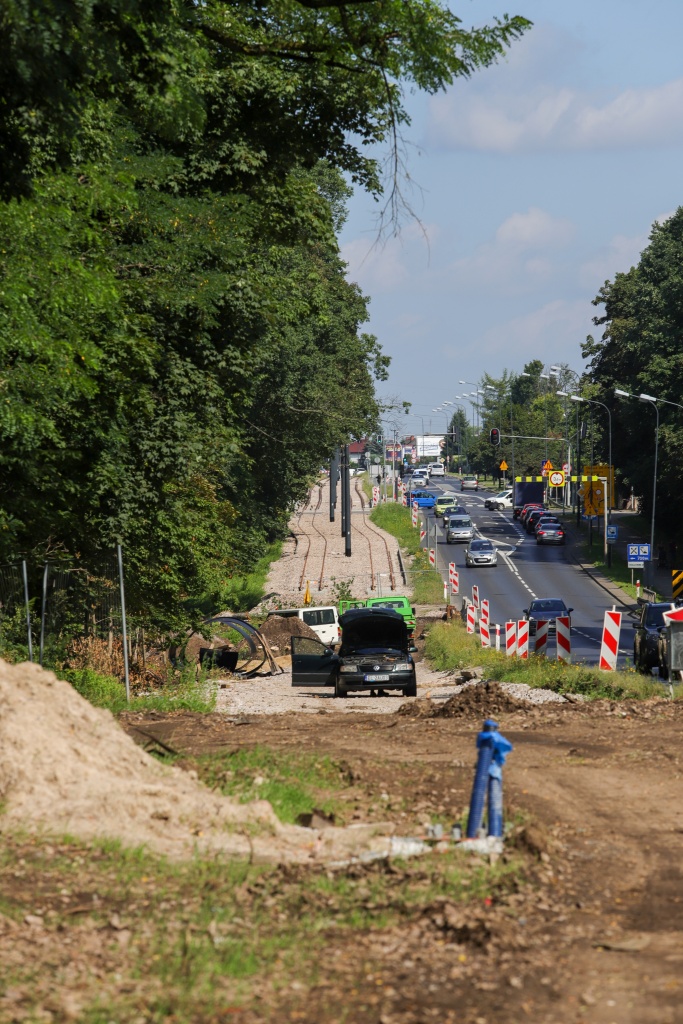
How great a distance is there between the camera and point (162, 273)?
72.4ft

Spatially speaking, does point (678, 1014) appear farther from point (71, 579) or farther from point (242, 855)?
point (71, 579)

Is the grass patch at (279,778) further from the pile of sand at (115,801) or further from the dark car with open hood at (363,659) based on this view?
the dark car with open hood at (363,659)

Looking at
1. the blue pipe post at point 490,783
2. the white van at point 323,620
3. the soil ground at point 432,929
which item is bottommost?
the white van at point 323,620

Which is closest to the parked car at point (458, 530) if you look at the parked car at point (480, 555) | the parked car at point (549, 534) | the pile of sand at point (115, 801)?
the parked car at point (549, 534)

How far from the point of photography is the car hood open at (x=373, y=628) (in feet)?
96.6

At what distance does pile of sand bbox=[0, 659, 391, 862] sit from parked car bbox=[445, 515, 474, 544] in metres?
75.9

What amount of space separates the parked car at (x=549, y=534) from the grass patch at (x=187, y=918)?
78.0 meters

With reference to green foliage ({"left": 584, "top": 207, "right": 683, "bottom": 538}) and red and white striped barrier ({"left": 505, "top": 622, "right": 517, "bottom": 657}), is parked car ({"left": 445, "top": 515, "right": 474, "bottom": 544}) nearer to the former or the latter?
green foliage ({"left": 584, "top": 207, "right": 683, "bottom": 538})

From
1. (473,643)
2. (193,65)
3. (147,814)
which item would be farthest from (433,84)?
(473,643)

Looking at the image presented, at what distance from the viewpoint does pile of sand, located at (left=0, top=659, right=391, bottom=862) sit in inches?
363

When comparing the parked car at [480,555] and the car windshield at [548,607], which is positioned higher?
the car windshield at [548,607]

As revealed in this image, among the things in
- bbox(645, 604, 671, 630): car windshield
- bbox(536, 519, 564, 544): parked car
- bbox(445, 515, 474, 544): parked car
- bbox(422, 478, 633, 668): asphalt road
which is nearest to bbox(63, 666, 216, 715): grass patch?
bbox(645, 604, 671, 630): car windshield

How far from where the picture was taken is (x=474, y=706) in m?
19.6

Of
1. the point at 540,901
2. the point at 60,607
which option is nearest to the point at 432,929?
the point at 540,901
